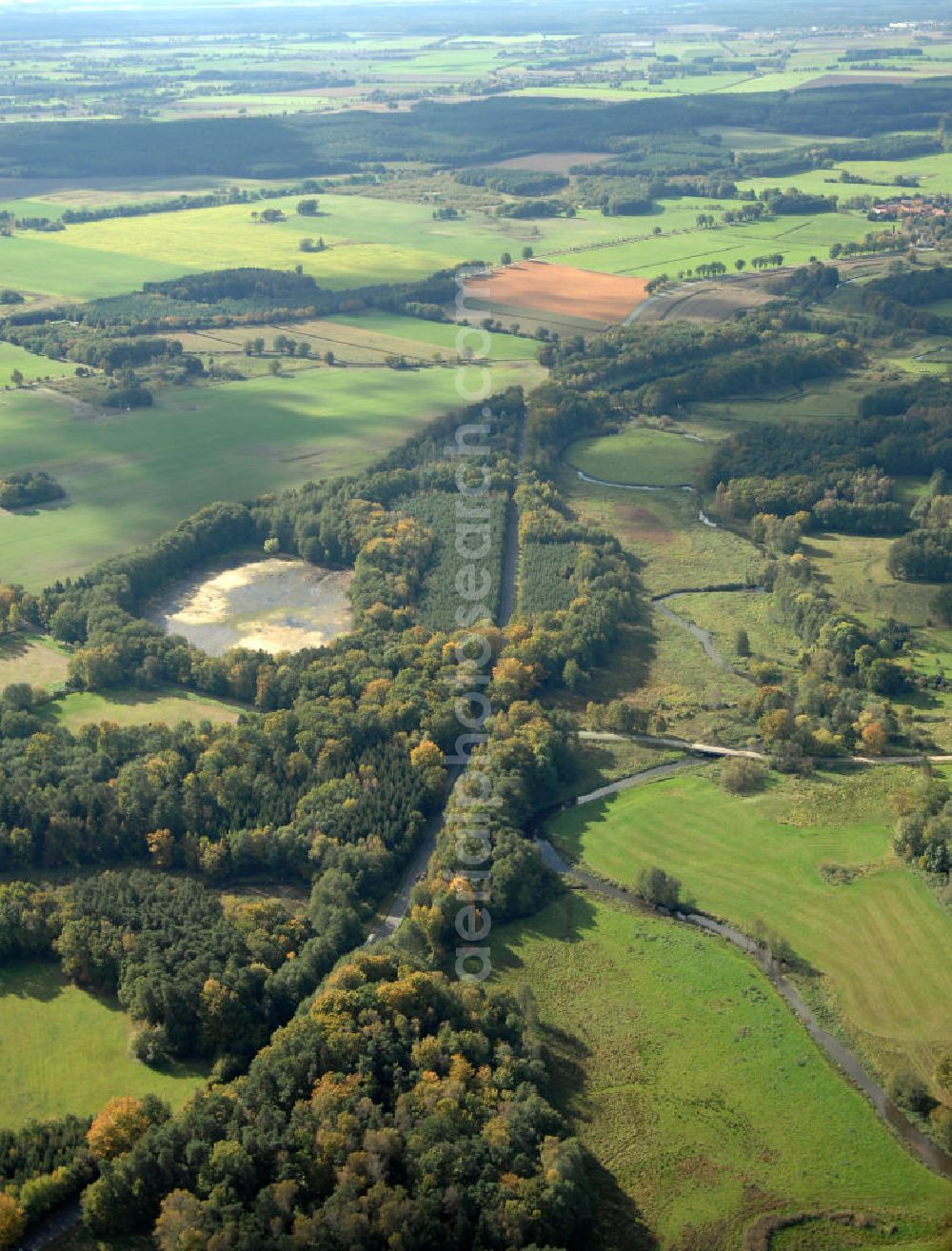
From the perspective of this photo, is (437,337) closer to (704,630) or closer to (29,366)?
(29,366)

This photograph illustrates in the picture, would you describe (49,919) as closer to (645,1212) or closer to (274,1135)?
(274,1135)

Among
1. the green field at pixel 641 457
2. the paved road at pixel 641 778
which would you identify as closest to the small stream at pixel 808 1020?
the paved road at pixel 641 778

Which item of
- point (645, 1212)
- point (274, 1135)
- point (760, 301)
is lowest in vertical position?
point (645, 1212)

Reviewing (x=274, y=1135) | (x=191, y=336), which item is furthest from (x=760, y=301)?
(x=274, y=1135)

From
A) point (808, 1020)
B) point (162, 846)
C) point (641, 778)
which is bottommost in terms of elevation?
point (808, 1020)

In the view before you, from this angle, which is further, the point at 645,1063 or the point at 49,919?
the point at 49,919

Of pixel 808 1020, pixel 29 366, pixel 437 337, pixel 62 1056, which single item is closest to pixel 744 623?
pixel 808 1020

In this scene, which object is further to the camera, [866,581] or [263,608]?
[866,581]
